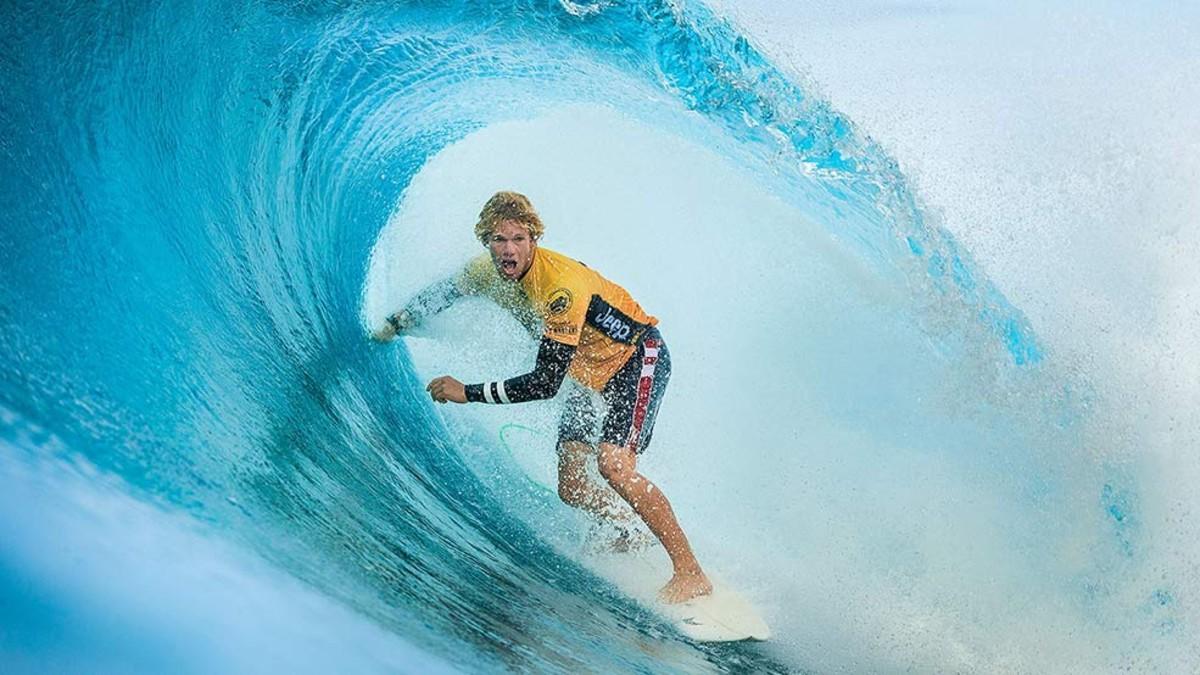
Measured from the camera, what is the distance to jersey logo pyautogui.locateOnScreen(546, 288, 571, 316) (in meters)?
3.07

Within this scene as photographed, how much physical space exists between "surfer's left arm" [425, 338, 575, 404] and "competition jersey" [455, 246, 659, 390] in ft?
0.13

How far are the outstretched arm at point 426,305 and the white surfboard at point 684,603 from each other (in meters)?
1.07

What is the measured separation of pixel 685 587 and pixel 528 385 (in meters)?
0.94

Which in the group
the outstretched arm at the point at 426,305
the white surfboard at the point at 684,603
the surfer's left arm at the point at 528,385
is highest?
the outstretched arm at the point at 426,305

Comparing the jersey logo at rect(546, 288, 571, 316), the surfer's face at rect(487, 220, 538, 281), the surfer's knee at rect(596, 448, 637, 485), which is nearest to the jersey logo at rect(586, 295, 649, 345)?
the jersey logo at rect(546, 288, 571, 316)

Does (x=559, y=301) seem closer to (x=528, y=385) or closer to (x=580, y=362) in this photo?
(x=528, y=385)

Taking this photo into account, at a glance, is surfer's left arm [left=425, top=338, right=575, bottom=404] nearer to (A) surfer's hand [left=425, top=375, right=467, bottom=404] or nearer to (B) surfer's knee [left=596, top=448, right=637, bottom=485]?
(A) surfer's hand [left=425, top=375, right=467, bottom=404]

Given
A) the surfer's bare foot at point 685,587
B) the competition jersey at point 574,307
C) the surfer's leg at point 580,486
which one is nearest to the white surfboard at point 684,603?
the surfer's bare foot at point 685,587

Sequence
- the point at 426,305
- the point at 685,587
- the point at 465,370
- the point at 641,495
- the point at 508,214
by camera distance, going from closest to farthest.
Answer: the point at 508,214
the point at 641,495
the point at 685,587
the point at 426,305
the point at 465,370

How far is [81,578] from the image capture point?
2.26m

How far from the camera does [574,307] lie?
309cm

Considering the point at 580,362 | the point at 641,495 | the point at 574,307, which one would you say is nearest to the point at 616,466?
the point at 641,495

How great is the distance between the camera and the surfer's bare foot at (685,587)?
11.3 ft

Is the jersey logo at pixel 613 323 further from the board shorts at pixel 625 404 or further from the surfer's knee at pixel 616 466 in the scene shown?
the surfer's knee at pixel 616 466
